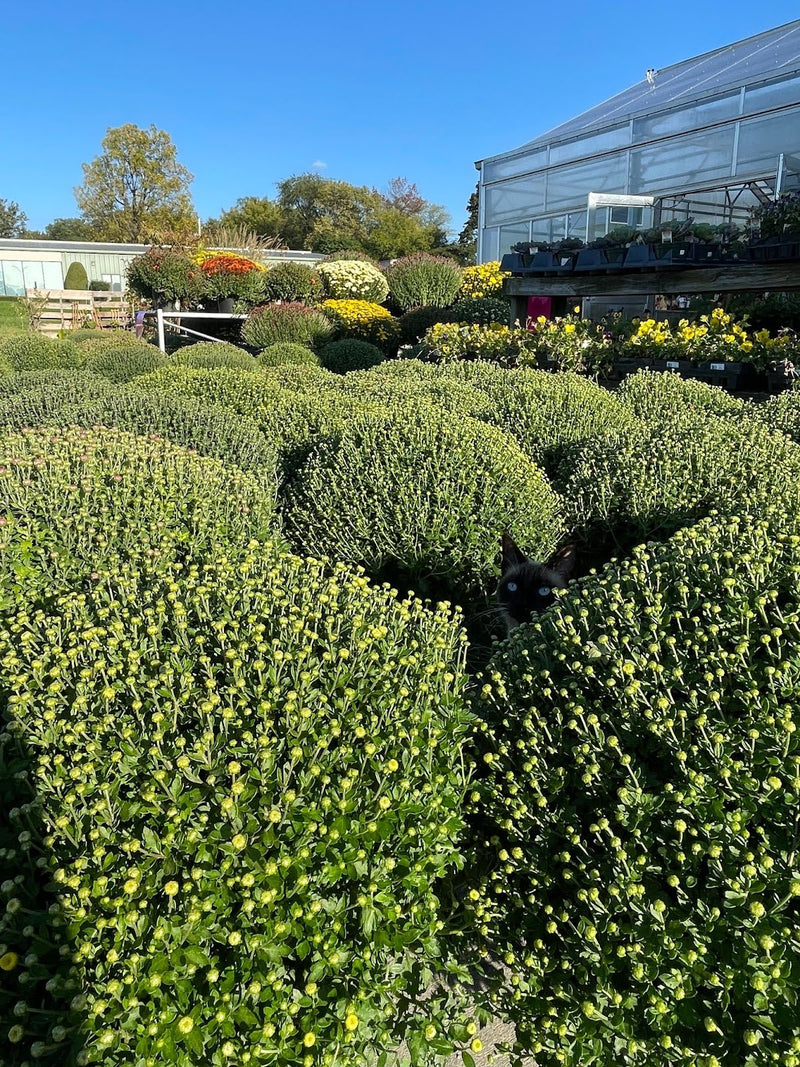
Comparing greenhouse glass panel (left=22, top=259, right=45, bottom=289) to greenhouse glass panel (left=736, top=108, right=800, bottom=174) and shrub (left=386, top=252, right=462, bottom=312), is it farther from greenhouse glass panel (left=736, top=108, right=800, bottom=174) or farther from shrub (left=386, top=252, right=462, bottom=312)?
greenhouse glass panel (left=736, top=108, right=800, bottom=174)

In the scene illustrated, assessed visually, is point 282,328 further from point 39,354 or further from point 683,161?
point 683,161

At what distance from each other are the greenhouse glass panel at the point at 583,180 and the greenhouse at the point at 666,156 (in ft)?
0.09

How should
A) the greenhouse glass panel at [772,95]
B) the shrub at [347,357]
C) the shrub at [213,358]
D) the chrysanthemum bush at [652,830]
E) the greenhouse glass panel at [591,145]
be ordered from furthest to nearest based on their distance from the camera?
the greenhouse glass panel at [591,145], the greenhouse glass panel at [772,95], the shrub at [347,357], the shrub at [213,358], the chrysanthemum bush at [652,830]

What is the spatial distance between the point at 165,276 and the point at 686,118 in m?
12.4

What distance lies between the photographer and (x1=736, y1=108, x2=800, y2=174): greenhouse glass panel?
48.2 feet

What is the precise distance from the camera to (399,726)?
1.88 metres

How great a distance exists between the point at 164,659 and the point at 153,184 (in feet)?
166

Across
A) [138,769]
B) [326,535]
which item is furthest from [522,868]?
[326,535]

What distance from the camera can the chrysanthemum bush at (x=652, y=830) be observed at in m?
1.54

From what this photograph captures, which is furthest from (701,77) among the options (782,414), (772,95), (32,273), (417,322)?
(32,273)

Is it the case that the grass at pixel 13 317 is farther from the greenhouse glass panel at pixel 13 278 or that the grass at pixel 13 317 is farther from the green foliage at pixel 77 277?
the greenhouse glass panel at pixel 13 278

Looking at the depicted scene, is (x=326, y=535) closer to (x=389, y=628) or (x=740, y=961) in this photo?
(x=389, y=628)

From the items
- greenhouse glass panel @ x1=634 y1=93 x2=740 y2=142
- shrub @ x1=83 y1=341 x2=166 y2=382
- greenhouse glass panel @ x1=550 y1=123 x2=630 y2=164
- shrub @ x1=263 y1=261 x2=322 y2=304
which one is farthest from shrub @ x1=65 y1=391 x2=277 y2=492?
greenhouse glass panel @ x1=550 y1=123 x2=630 y2=164

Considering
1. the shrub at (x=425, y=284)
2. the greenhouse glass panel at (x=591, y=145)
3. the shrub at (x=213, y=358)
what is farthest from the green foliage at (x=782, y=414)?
the greenhouse glass panel at (x=591, y=145)
